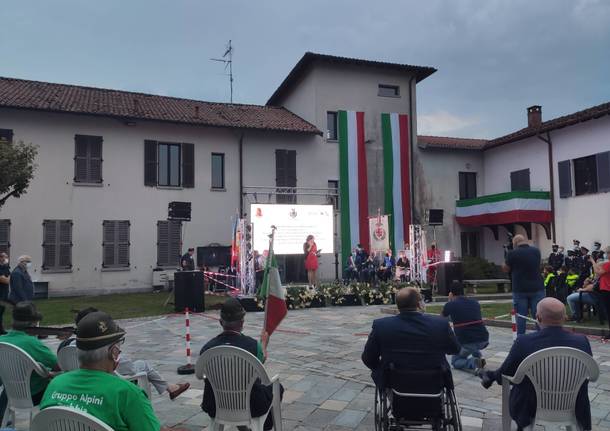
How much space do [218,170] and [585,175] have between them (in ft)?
51.2

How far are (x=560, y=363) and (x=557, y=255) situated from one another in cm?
1572

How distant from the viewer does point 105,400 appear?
2.42 m

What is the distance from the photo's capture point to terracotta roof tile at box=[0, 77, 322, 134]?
1933cm

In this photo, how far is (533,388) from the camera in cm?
371

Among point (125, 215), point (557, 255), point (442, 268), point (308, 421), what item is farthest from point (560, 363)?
point (125, 215)

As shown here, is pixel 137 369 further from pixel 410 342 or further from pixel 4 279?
pixel 4 279

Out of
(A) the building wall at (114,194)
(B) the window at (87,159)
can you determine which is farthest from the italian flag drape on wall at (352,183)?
(B) the window at (87,159)

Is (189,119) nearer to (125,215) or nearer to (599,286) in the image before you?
(125,215)

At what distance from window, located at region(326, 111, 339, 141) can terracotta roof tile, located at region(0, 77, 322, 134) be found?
3.46 ft

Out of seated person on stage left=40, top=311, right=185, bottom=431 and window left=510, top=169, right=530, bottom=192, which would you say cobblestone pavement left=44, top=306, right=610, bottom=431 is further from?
window left=510, top=169, right=530, bottom=192

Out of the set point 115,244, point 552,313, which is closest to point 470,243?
point 115,244

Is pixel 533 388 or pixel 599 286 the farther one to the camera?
pixel 599 286

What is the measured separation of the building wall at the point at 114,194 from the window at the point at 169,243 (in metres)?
0.24

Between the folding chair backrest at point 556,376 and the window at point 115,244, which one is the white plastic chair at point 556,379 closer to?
the folding chair backrest at point 556,376
